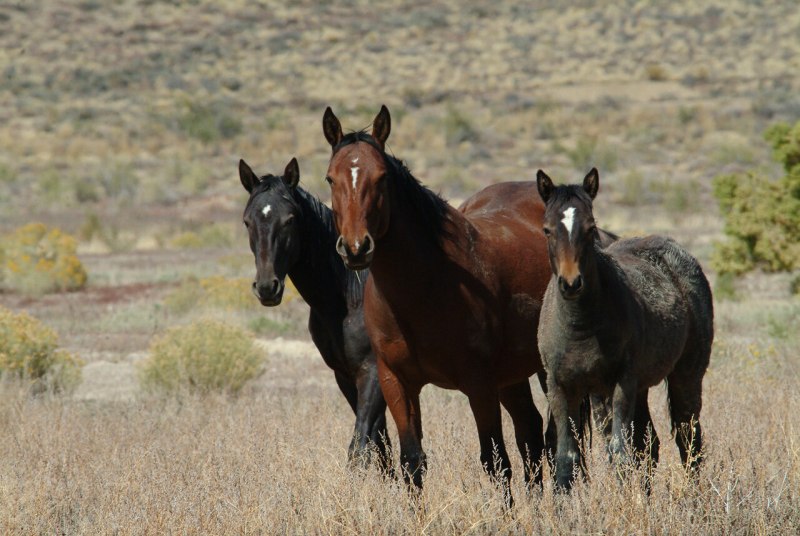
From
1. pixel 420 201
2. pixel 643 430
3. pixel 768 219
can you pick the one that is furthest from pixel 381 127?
pixel 768 219

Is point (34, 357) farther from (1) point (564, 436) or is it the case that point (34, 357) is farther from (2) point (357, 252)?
(1) point (564, 436)

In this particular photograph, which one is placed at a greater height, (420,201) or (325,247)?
(420,201)

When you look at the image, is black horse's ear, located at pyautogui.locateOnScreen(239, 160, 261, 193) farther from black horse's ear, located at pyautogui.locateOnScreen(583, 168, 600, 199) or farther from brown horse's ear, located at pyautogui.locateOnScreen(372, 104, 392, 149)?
black horse's ear, located at pyautogui.locateOnScreen(583, 168, 600, 199)

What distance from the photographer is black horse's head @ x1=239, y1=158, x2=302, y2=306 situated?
6.84m

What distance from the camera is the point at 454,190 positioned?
125ft

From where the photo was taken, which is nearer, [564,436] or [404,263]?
[564,436]

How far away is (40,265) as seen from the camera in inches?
877

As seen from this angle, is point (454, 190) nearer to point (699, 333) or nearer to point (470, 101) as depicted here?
point (470, 101)

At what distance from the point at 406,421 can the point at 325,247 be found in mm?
1947

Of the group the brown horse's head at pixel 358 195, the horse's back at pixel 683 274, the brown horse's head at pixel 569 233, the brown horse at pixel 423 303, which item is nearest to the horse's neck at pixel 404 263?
the brown horse at pixel 423 303

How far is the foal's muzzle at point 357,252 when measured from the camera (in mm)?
5465

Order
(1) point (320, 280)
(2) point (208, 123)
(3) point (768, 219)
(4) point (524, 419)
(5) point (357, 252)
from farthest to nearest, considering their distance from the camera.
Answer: (2) point (208, 123) < (3) point (768, 219) < (1) point (320, 280) < (4) point (524, 419) < (5) point (357, 252)

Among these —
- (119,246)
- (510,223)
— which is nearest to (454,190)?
(119,246)

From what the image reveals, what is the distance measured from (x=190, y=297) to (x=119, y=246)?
37.2 ft
